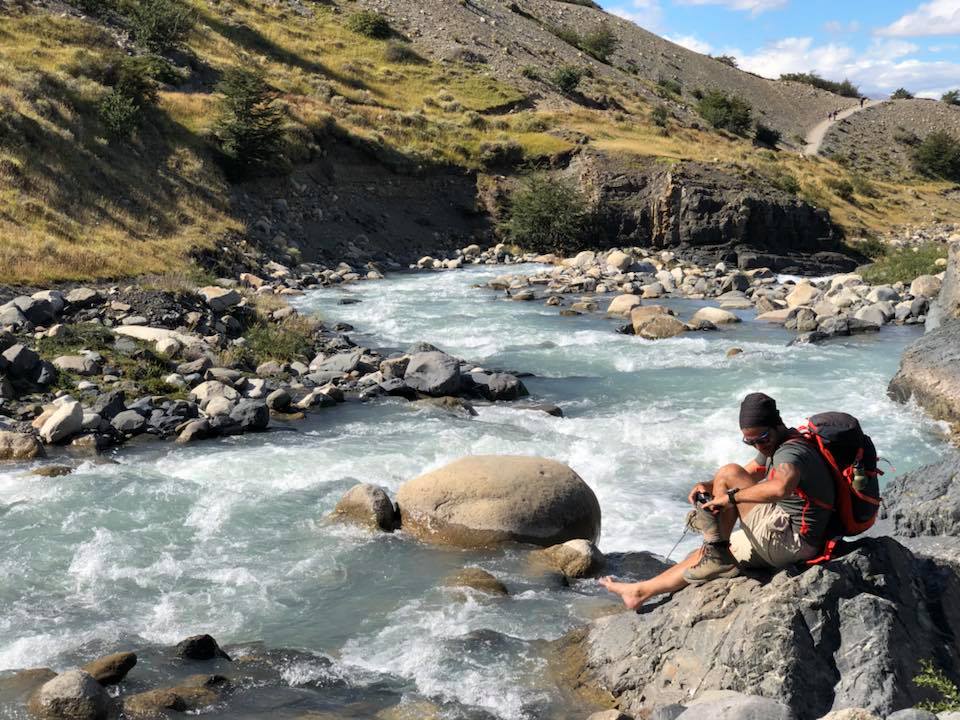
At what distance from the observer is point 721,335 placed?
81.6 feet

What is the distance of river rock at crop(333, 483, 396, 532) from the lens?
11430 mm

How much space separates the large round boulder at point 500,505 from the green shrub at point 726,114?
62922 millimetres

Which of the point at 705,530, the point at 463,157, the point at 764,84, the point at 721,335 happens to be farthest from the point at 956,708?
the point at 764,84

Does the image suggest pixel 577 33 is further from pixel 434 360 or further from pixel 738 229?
pixel 434 360

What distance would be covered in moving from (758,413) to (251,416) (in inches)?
420

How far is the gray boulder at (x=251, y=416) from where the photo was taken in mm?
15656

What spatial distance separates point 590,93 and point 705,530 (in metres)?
60.8

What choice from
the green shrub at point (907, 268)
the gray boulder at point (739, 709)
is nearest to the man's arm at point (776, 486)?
the gray boulder at point (739, 709)

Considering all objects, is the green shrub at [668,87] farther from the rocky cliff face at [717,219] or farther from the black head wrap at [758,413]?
the black head wrap at [758,413]

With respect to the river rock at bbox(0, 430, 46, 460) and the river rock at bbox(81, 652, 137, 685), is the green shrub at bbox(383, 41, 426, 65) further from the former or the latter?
the river rock at bbox(81, 652, 137, 685)

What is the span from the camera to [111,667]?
7750mm

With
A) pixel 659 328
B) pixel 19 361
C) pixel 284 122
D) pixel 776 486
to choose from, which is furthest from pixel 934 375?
pixel 284 122

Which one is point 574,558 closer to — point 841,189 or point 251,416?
point 251,416

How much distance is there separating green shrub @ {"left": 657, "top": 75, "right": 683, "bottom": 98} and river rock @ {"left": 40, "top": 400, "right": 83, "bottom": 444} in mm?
66135
